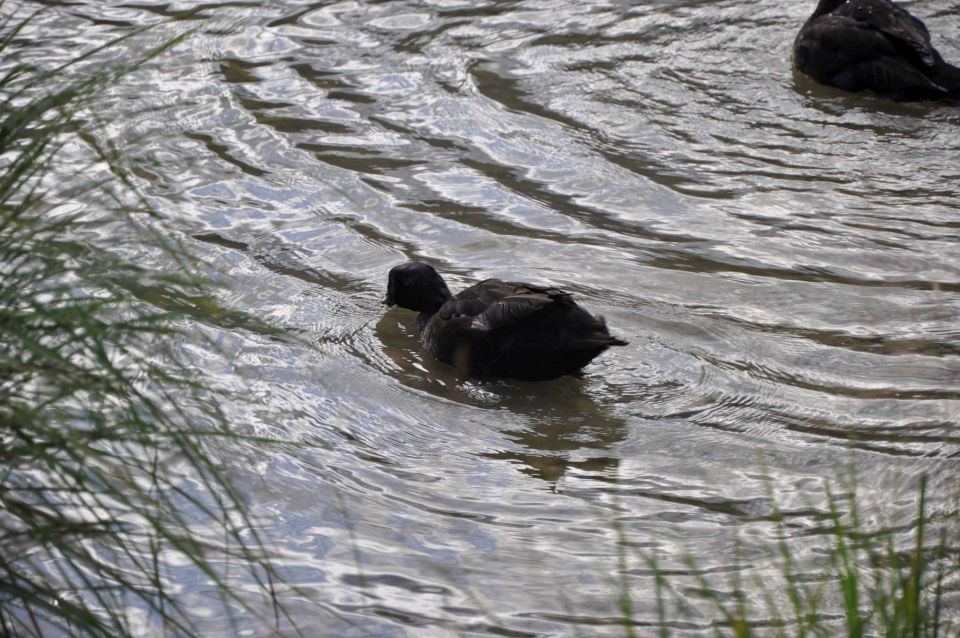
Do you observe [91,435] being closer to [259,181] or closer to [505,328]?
Result: [505,328]

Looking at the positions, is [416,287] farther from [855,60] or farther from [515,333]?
[855,60]

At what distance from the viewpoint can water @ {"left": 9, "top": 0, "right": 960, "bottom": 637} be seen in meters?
4.68

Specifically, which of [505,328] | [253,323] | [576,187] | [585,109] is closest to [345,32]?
[585,109]

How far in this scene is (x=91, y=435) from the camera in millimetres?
3070

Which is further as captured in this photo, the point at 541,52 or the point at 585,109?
the point at 541,52

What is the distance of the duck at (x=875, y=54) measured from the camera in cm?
919

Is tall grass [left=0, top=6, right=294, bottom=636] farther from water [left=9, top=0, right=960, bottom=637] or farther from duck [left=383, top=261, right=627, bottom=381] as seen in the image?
duck [left=383, top=261, right=627, bottom=381]

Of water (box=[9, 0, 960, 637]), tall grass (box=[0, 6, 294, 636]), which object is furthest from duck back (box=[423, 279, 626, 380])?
tall grass (box=[0, 6, 294, 636])

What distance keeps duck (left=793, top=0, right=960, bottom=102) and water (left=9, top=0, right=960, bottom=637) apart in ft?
0.52

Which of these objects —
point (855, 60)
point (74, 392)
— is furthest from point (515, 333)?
point (855, 60)

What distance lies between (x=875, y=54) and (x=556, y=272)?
380 cm

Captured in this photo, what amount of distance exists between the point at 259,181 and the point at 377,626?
4611 millimetres

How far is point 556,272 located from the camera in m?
7.14

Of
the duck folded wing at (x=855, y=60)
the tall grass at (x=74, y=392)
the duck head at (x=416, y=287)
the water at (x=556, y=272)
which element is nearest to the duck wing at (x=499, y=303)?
the duck head at (x=416, y=287)
